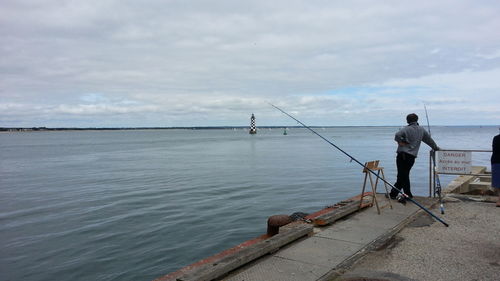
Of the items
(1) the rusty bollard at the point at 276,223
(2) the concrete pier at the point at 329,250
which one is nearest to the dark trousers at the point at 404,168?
(2) the concrete pier at the point at 329,250

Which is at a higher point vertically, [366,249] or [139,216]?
[366,249]

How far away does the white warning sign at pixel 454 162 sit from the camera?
9102mm

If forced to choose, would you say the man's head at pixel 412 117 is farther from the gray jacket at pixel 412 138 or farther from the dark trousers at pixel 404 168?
the dark trousers at pixel 404 168

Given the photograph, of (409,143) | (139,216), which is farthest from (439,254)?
(139,216)

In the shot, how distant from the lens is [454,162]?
9.26 m

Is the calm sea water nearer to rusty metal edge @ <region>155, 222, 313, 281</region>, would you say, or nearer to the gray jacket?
rusty metal edge @ <region>155, 222, 313, 281</region>

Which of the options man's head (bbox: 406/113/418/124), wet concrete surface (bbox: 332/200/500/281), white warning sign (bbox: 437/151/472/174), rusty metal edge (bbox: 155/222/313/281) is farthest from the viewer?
white warning sign (bbox: 437/151/472/174)

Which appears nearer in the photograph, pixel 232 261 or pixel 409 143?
pixel 232 261

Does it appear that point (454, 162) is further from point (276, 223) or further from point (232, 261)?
point (232, 261)

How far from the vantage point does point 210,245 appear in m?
9.70

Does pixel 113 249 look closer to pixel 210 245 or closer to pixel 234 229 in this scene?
pixel 210 245

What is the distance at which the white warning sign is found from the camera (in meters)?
9.10

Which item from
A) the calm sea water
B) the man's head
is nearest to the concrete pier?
the man's head

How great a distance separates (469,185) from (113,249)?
10.8m
